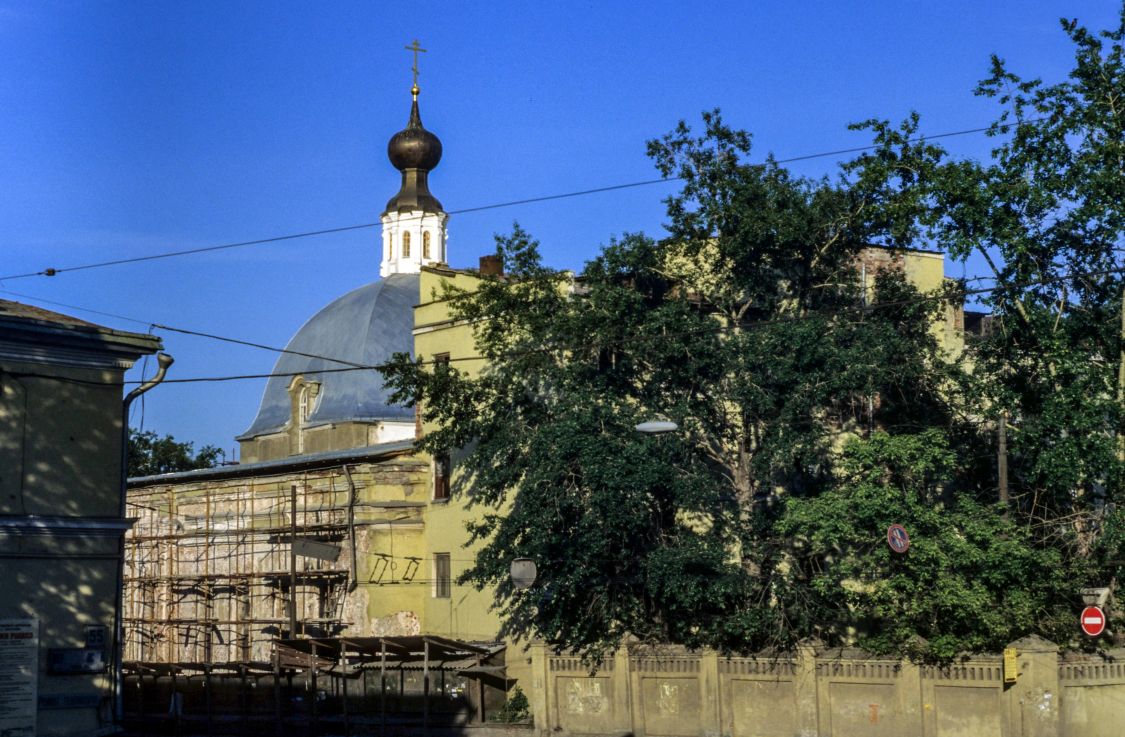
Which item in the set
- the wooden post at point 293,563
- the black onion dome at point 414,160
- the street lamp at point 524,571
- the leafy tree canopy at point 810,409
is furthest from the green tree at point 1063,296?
the black onion dome at point 414,160

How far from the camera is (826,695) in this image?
1085 inches

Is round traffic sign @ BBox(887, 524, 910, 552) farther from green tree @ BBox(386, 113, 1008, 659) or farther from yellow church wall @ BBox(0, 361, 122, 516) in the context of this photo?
yellow church wall @ BBox(0, 361, 122, 516)

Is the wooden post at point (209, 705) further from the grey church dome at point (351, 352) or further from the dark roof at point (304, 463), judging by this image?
→ the grey church dome at point (351, 352)

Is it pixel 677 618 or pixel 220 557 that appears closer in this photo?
pixel 677 618

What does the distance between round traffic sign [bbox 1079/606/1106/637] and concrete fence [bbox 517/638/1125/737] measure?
0.66 meters

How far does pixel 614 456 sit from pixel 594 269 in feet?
13.8

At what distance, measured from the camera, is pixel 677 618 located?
30.6m

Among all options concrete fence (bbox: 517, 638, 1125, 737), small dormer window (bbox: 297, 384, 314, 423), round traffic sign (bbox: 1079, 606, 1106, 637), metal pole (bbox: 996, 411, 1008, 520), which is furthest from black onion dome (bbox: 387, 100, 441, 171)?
round traffic sign (bbox: 1079, 606, 1106, 637)

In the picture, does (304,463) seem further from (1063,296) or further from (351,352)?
(1063,296)

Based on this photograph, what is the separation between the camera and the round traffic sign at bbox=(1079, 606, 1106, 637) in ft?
82.2

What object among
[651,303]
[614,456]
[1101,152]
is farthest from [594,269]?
[1101,152]

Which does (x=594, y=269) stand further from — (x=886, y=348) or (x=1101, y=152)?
(x=1101, y=152)

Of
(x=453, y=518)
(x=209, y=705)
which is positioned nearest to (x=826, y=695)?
(x=453, y=518)

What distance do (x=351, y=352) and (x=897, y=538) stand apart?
30.0 metres
